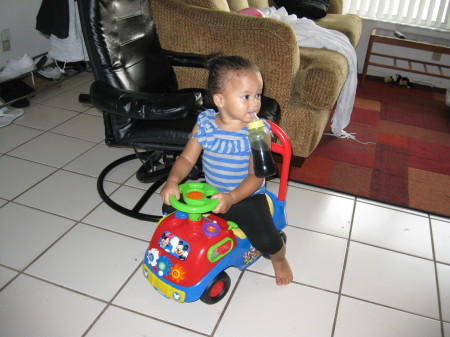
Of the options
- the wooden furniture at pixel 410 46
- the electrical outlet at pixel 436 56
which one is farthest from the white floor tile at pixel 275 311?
the electrical outlet at pixel 436 56

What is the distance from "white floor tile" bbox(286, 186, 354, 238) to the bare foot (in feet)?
1.14

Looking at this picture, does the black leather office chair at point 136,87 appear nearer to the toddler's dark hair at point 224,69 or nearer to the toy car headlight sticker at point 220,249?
the toddler's dark hair at point 224,69

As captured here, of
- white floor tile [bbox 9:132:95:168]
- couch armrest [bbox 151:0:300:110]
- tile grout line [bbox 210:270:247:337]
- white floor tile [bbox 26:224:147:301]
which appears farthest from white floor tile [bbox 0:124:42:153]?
tile grout line [bbox 210:270:247:337]

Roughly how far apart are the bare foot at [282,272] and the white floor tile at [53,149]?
4.28 ft

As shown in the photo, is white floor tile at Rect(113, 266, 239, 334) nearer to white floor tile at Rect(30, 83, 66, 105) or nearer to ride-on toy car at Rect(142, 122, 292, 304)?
ride-on toy car at Rect(142, 122, 292, 304)

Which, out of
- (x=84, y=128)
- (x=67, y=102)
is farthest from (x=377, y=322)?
(x=67, y=102)

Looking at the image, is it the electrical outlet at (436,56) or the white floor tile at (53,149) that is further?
the electrical outlet at (436,56)

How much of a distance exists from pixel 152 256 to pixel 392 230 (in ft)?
3.69

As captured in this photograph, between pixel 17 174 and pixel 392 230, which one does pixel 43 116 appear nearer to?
pixel 17 174

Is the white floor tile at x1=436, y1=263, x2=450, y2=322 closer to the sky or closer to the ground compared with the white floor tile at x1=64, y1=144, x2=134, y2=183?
closer to the ground

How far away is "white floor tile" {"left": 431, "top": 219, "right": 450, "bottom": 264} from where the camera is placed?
5.46ft

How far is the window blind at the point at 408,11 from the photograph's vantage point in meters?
3.78

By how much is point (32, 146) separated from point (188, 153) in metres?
1.36

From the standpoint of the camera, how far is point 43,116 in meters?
2.61
